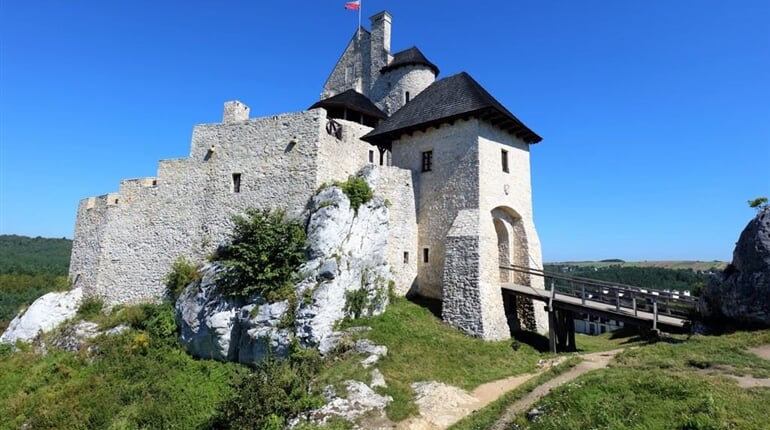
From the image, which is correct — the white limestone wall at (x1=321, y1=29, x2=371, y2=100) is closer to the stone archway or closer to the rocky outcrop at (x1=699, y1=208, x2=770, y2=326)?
the stone archway

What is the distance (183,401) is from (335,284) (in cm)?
545

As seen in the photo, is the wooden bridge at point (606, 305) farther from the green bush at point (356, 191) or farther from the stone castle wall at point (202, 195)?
the stone castle wall at point (202, 195)

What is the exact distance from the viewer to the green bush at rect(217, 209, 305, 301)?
1245cm

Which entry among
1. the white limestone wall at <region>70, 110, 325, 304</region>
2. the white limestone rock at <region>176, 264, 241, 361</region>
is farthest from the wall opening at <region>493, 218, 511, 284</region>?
the white limestone rock at <region>176, 264, 241, 361</region>

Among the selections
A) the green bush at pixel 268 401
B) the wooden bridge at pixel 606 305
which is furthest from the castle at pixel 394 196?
the green bush at pixel 268 401

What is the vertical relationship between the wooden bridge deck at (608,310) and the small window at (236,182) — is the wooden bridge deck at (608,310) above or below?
below

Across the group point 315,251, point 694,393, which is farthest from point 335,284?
point 694,393

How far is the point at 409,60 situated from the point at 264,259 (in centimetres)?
1590

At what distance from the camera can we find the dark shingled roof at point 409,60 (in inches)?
904

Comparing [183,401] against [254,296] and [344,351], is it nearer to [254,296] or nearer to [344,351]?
[254,296]

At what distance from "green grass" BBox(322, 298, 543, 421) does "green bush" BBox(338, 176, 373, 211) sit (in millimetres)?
4067

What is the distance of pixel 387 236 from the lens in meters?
15.1

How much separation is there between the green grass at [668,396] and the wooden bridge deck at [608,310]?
8.59 feet

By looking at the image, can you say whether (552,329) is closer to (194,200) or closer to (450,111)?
(450,111)
